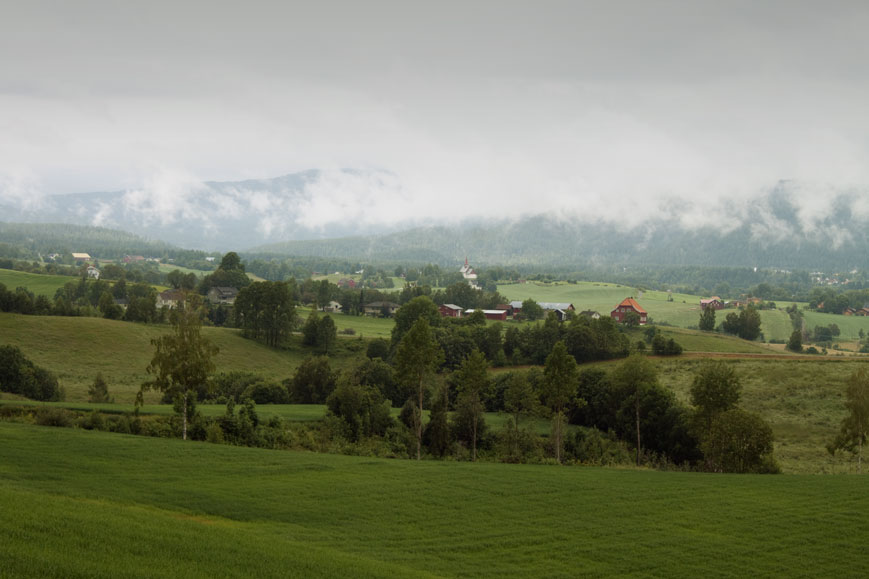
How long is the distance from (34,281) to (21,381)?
349ft

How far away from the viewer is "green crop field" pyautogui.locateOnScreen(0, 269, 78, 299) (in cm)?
13025

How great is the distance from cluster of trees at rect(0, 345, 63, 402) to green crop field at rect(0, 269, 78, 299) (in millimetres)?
85678

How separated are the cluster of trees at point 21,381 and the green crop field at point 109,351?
4734mm

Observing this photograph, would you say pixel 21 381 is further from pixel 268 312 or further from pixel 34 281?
pixel 34 281

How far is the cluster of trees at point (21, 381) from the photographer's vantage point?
4775 centimetres

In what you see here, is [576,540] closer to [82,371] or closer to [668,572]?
[668,572]

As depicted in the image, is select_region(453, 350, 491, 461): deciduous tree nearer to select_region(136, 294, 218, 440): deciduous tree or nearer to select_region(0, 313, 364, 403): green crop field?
select_region(136, 294, 218, 440): deciduous tree

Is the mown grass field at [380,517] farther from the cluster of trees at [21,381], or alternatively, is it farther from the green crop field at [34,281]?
the green crop field at [34,281]

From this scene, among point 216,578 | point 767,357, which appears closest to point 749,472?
point 216,578

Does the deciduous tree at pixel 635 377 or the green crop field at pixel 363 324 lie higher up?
the deciduous tree at pixel 635 377

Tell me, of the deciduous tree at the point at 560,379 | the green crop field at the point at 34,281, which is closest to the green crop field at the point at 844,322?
the deciduous tree at the point at 560,379

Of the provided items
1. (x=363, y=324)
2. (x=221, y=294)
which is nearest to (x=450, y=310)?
(x=363, y=324)

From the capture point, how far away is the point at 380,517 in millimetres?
23750

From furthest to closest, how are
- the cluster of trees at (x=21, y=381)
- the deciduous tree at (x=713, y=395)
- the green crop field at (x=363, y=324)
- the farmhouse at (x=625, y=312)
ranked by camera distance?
the farmhouse at (x=625, y=312)
the green crop field at (x=363, y=324)
the cluster of trees at (x=21, y=381)
the deciduous tree at (x=713, y=395)
